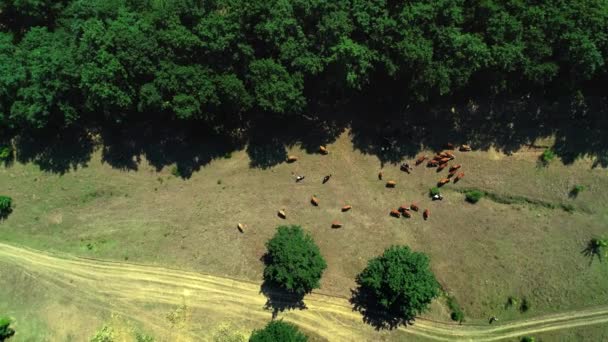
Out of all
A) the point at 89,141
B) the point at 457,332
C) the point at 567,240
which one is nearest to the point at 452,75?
the point at 567,240

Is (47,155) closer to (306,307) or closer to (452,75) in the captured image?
(306,307)

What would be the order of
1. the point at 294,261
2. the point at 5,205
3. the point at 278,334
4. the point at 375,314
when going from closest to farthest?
the point at 278,334 < the point at 294,261 < the point at 375,314 < the point at 5,205

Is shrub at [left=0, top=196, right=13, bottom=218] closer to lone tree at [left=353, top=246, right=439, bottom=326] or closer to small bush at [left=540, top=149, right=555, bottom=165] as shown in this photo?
lone tree at [left=353, top=246, right=439, bottom=326]

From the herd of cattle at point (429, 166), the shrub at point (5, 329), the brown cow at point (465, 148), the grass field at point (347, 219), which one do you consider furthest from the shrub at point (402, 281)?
the shrub at point (5, 329)

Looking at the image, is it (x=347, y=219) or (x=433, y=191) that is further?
(x=347, y=219)

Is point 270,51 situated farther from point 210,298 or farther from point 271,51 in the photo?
point 210,298

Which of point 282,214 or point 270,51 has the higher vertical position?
point 270,51

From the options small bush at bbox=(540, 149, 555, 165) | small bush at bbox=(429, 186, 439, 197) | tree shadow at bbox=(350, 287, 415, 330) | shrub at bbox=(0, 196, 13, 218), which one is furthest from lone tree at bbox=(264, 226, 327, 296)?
shrub at bbox=(0, 196, 13, 218)

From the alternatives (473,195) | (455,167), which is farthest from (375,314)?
(455,167)

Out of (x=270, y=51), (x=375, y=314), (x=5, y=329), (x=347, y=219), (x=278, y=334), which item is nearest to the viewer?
(x=278, y=334)
